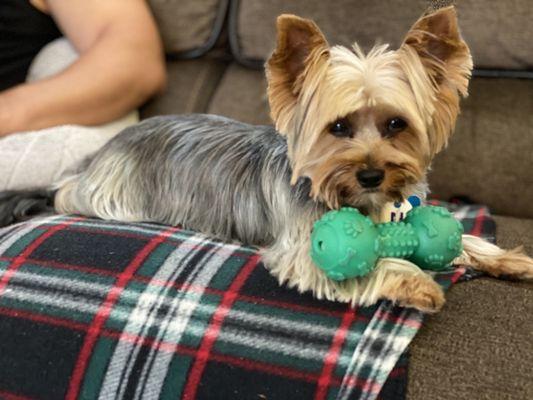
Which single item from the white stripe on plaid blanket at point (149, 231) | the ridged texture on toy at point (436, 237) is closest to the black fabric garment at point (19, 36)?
the white stripe on plaid blanket at point (149, 231)

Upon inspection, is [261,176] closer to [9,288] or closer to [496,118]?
[9,288]

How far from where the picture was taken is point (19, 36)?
1978mm

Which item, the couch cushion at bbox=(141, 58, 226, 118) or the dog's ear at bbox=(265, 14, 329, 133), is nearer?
the dog's ear at bbox=(265, 14, 329, 133)

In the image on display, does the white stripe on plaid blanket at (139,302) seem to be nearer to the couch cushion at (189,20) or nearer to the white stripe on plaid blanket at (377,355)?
the white stripe on plaid blanket at (377,355)

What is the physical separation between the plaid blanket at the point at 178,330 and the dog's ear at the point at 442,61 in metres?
0.30

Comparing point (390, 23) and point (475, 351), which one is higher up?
point (390, 23)

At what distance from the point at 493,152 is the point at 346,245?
94 cm

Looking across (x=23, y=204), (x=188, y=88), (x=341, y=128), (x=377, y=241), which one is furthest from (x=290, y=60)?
(x=188, y=88)

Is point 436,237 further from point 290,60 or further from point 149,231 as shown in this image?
point 149,231

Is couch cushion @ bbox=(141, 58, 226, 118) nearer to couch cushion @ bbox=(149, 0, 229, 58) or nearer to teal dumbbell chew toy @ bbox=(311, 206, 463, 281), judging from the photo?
couch cushion @ bbox=(149, 0, 229, 58)

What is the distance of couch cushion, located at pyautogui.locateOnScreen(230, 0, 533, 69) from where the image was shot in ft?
5.62

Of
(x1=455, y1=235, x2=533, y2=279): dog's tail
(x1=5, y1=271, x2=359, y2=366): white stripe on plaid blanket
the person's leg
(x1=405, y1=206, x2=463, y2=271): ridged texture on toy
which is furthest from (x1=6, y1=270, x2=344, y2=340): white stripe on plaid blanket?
the person's leg

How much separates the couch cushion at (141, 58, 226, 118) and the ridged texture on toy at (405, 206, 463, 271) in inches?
47.1

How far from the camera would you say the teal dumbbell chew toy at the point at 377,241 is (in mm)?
1023
